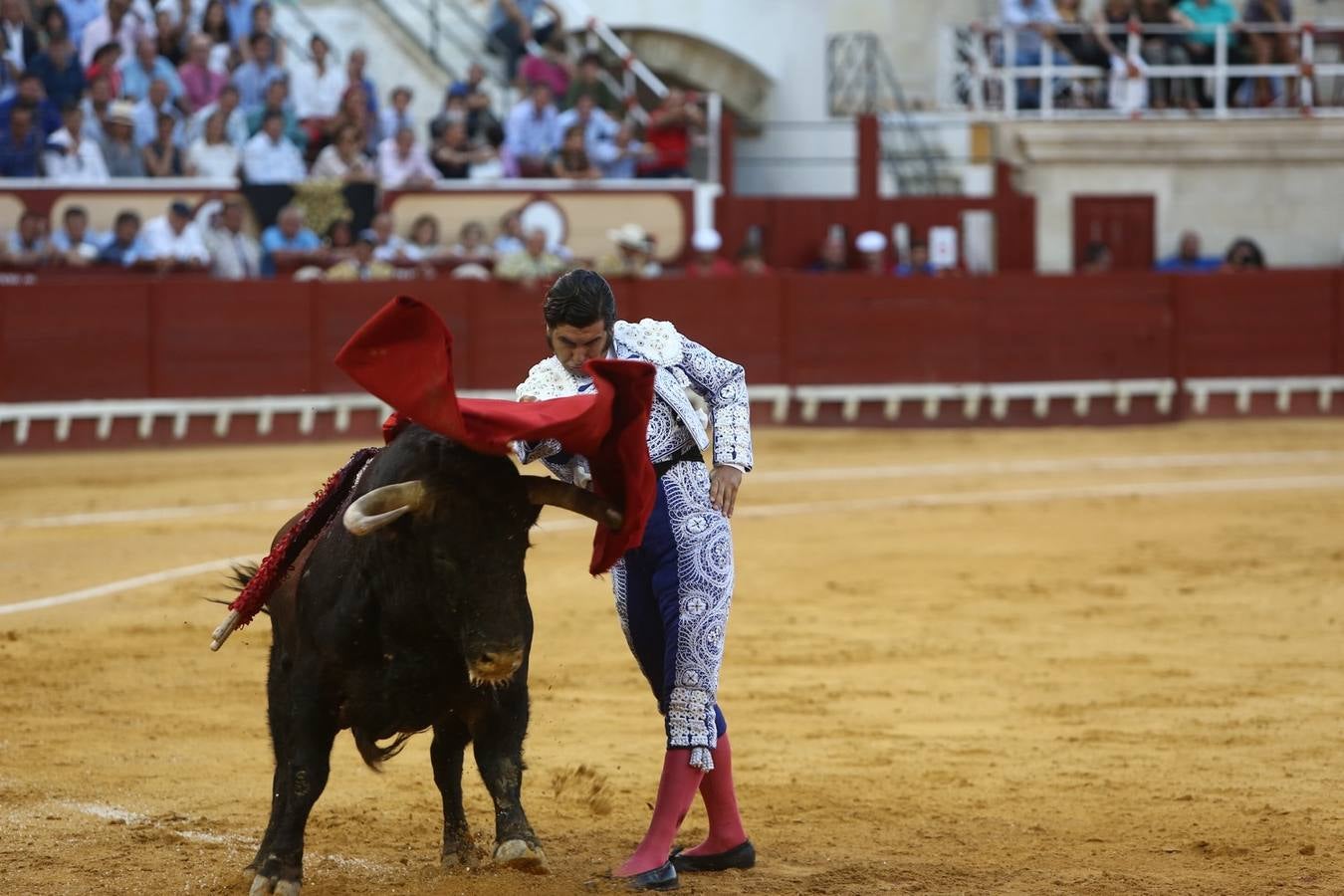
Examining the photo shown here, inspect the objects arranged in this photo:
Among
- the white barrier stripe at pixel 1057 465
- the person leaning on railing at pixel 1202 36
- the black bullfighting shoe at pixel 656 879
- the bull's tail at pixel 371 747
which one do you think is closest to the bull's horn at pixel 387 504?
the bull's tail at pixel 371 747

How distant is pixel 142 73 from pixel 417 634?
11319mm

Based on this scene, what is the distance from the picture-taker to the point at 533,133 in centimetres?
1527

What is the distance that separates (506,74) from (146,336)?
181 inches

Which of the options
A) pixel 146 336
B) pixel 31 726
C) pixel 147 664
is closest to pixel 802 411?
pixel 146 336

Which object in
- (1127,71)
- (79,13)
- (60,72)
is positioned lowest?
(60,72)

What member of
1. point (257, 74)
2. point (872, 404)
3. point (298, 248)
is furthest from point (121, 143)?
point (872, 404)

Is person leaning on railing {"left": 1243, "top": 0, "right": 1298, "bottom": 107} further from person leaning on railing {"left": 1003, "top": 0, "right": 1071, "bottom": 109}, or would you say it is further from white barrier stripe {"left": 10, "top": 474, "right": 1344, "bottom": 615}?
white barrier stripe {"left": 10, "top": 474, "right": 1344, "bottom": 615}

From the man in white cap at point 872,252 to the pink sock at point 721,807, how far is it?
478 inches

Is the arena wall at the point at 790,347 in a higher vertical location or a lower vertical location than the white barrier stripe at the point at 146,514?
higher

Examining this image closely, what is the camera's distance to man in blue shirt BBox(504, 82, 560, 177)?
49.6 feet

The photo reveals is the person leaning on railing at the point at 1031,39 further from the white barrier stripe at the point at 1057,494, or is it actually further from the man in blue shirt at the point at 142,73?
the man in blue shirt at the point at 142,73

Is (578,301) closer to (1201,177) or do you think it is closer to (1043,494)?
(1043,494)

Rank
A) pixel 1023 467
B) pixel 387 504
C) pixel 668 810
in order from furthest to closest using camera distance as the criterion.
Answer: pixel 1023 467 → pixel 668 810 → pixel 387 504

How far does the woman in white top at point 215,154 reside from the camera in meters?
13.9
